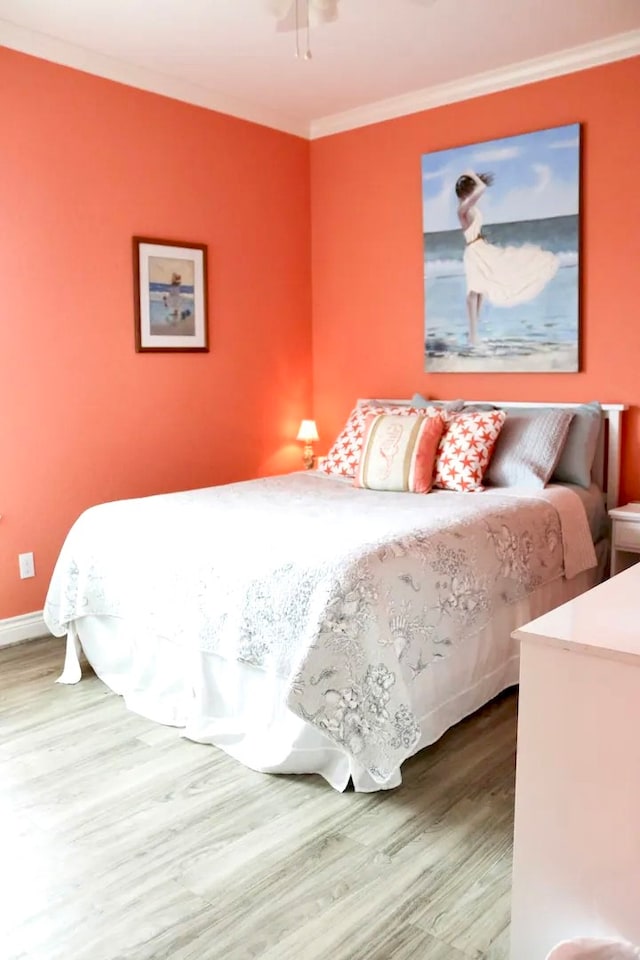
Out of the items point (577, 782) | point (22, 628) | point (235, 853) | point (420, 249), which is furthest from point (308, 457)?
point (577, 782)

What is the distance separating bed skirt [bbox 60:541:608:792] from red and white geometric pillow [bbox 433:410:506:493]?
1.93 ft

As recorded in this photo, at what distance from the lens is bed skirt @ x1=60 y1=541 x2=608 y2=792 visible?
8.25 feet

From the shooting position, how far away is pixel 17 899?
6.45 ft

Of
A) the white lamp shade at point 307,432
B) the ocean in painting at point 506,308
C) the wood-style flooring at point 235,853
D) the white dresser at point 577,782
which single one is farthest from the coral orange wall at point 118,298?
the white dresser at point 577,782

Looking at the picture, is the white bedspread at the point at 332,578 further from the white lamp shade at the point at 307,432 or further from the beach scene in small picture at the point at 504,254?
the white lamp shade at the point at 307,432

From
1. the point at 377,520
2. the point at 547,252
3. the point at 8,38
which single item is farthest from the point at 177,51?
Result: the point at 377,520

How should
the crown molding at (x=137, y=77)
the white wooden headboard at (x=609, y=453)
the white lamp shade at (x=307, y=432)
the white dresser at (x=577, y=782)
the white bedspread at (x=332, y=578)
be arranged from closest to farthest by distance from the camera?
the white dresser at (x=577, y=782), the white bedspread at (x=332, y=578), the crown molding at (x=137, y=77), the white wooden headboard at (x=609, y=453), the white lamp shade at (x=307, y=432)

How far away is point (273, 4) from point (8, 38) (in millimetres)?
1353

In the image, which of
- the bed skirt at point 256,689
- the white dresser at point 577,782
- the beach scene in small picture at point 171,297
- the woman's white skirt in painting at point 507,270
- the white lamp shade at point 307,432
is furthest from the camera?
the white lamp shade at point 307,432

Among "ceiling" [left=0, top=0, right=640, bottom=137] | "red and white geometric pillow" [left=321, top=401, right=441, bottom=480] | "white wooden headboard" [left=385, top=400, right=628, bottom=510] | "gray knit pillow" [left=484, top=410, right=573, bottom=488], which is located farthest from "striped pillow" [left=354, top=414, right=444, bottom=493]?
"ceiling" [left=0, top=0, right=640, bottom=137]

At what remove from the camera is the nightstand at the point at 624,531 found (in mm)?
3547

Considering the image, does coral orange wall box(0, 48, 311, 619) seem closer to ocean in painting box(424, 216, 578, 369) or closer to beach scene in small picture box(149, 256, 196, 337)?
beach scene in small picture box(149, 256, 196, 337)

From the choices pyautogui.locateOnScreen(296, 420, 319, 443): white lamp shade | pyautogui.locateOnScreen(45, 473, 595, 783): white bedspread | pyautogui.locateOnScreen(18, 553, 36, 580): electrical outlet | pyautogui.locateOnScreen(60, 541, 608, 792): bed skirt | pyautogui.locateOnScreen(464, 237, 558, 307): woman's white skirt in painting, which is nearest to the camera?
pyautogui.locateOnScreen(45, 473, 595, 783): white bedspread

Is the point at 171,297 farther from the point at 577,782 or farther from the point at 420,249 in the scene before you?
the point at 577,782
